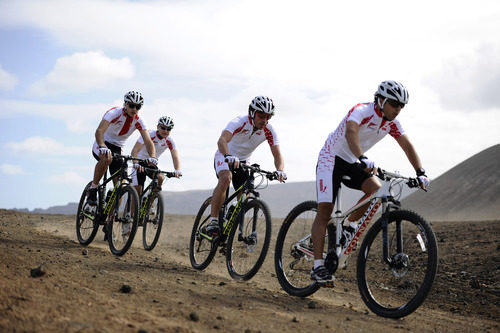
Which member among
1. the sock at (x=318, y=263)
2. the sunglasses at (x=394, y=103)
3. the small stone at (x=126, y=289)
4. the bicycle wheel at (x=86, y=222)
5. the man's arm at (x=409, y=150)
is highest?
the sunglasses at (x=394, y=103)

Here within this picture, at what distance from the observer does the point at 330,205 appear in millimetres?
6727

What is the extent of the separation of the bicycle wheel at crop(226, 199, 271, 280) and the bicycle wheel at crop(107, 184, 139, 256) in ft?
7.27

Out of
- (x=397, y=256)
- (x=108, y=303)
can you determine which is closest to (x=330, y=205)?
Answer: (x=397, y=256)

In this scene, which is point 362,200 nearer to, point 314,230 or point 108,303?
point 314,230

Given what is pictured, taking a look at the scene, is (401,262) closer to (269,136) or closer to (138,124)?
(269,136)

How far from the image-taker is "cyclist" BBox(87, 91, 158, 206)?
10109 millimetres

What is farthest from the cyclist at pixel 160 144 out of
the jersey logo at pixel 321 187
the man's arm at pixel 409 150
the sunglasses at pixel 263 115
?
the man's arm at pixel 409 150

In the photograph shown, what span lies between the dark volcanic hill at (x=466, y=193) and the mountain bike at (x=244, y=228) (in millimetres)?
24476

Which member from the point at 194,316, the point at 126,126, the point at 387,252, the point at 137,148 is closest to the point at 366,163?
the point at 387,252

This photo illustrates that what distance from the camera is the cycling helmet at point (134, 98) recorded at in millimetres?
10148

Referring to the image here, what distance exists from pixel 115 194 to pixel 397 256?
19.8 ft

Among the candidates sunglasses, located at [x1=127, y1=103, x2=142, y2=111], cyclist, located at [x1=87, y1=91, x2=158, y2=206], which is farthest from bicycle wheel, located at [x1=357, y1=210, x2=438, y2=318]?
sunglasses, located at [x1=127, y1=103, x2=142, y2=111]

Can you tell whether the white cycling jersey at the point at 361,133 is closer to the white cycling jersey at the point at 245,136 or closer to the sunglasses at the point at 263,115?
the sunglasses at the point at 263,115

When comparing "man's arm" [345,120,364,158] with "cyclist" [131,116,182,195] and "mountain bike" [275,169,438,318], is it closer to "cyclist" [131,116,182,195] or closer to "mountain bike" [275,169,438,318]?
"mountain bike" [275,169,438,318]
